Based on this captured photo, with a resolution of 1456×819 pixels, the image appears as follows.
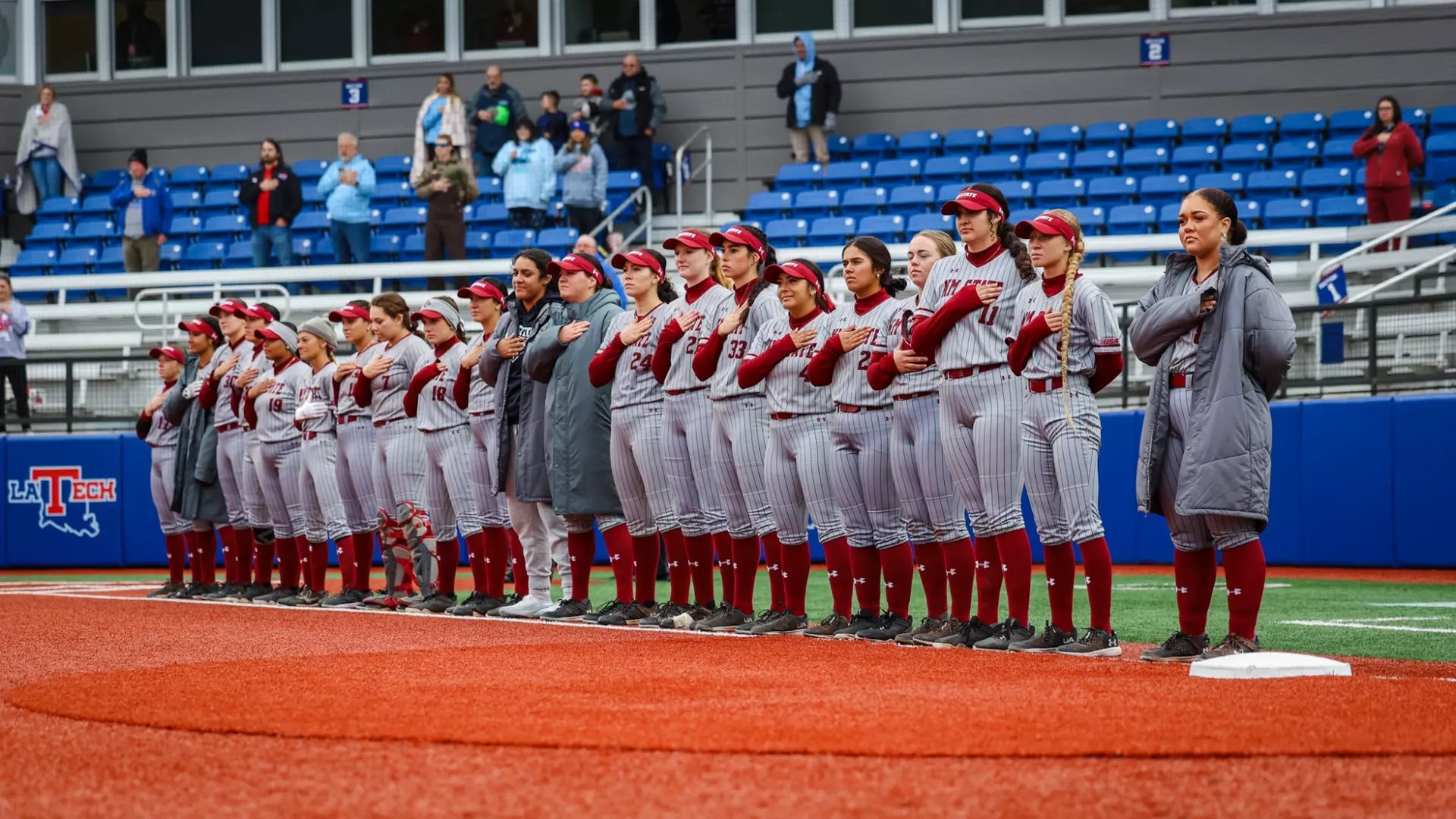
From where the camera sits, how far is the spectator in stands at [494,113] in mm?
17969

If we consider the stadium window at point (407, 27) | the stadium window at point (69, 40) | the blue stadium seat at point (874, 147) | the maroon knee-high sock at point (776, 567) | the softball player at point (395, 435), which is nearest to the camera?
the maroon knee-high sock at point (776, 567)

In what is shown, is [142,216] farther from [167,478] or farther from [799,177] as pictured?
[167,478]

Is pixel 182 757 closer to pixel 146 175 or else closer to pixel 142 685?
pixel 142 685

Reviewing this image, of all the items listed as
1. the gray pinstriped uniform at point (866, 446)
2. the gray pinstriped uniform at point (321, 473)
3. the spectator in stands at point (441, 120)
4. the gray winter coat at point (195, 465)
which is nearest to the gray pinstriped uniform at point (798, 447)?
the gray pinstriped uniform at point (866, 446)

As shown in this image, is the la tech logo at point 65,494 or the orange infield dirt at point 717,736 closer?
the orange infield dirt at point 717,736

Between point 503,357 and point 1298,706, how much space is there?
526cm

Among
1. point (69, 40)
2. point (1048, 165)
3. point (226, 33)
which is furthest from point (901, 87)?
point (69, 40)

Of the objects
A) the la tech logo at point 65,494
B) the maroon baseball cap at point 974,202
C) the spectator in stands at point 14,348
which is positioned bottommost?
the la tech logo at point 65,494

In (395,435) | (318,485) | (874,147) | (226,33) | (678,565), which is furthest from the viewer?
(226,33)

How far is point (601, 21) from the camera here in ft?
67.5

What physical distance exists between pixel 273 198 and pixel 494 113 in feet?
8.13

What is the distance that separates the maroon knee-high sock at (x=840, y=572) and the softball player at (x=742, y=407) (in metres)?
0.29

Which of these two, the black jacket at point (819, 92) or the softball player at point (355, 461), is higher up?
the black jacket at point (819, 92)

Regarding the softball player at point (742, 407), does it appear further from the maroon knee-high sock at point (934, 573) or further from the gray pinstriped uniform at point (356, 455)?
the gray pinstriped uniform at point (356, 455)
